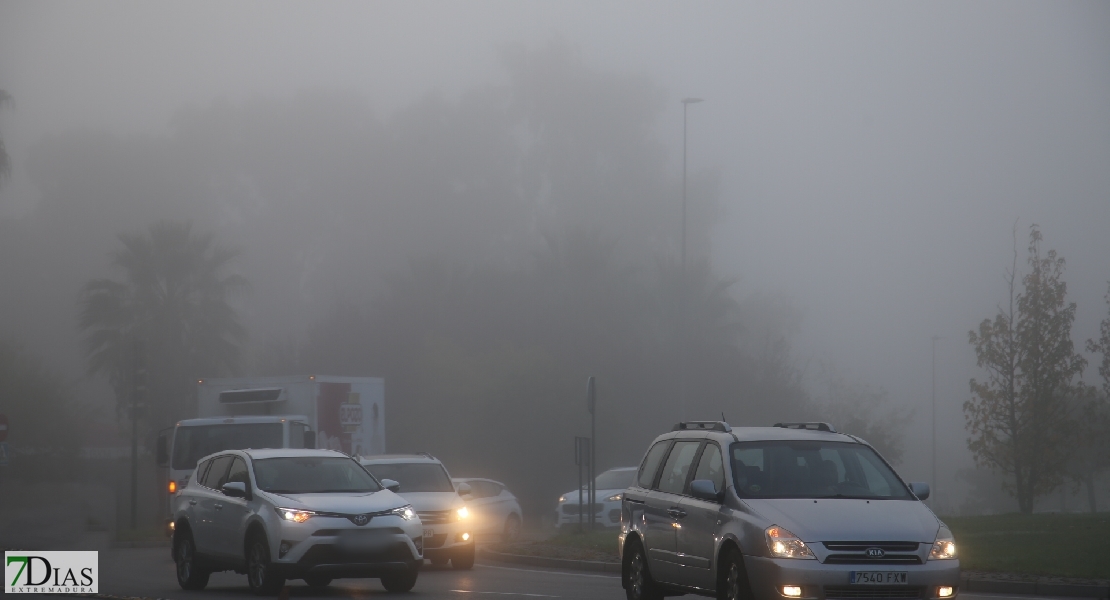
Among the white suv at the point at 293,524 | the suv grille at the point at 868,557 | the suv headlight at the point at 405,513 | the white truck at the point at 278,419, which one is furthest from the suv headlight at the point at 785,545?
the white truck at the point at 278,419

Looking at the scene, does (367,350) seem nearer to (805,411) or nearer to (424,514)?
(805,411)

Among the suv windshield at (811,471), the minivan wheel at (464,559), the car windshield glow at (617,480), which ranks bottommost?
the car windshield glow at (617,480)

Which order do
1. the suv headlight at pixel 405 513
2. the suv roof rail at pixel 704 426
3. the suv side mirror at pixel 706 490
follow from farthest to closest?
1. the suv headlight at pixel 405 513
2. the suv roof rail at pixel 704 426
3. the suv side mirror at pixel 706 490

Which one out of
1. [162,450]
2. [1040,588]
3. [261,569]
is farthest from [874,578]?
[162,450]

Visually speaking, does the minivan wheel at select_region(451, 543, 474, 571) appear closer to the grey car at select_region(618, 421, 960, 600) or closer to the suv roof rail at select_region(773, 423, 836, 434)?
Result: the grey car at select_region(618, 421, 960, 600)

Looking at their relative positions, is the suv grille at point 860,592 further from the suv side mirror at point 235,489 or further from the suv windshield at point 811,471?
the suv side mirror at point 235,489

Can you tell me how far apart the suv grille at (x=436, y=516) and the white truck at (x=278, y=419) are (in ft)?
22.9

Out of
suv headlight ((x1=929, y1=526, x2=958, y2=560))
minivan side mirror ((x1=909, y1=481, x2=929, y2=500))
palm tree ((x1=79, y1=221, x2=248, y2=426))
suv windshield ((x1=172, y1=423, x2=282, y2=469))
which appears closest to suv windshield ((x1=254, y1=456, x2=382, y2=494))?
minivan side mirror ((x1=909, y1=481, x2=929, y2=500))

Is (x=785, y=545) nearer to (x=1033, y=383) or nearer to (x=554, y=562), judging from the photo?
(x=554, y=562)

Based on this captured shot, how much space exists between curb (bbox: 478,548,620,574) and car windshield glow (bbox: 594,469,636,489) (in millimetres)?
8650

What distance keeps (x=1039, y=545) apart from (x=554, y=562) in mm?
7167

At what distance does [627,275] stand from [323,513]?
184ft

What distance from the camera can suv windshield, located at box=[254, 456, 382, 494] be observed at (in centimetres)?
1477

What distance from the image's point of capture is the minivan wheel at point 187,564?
50.8 feet
